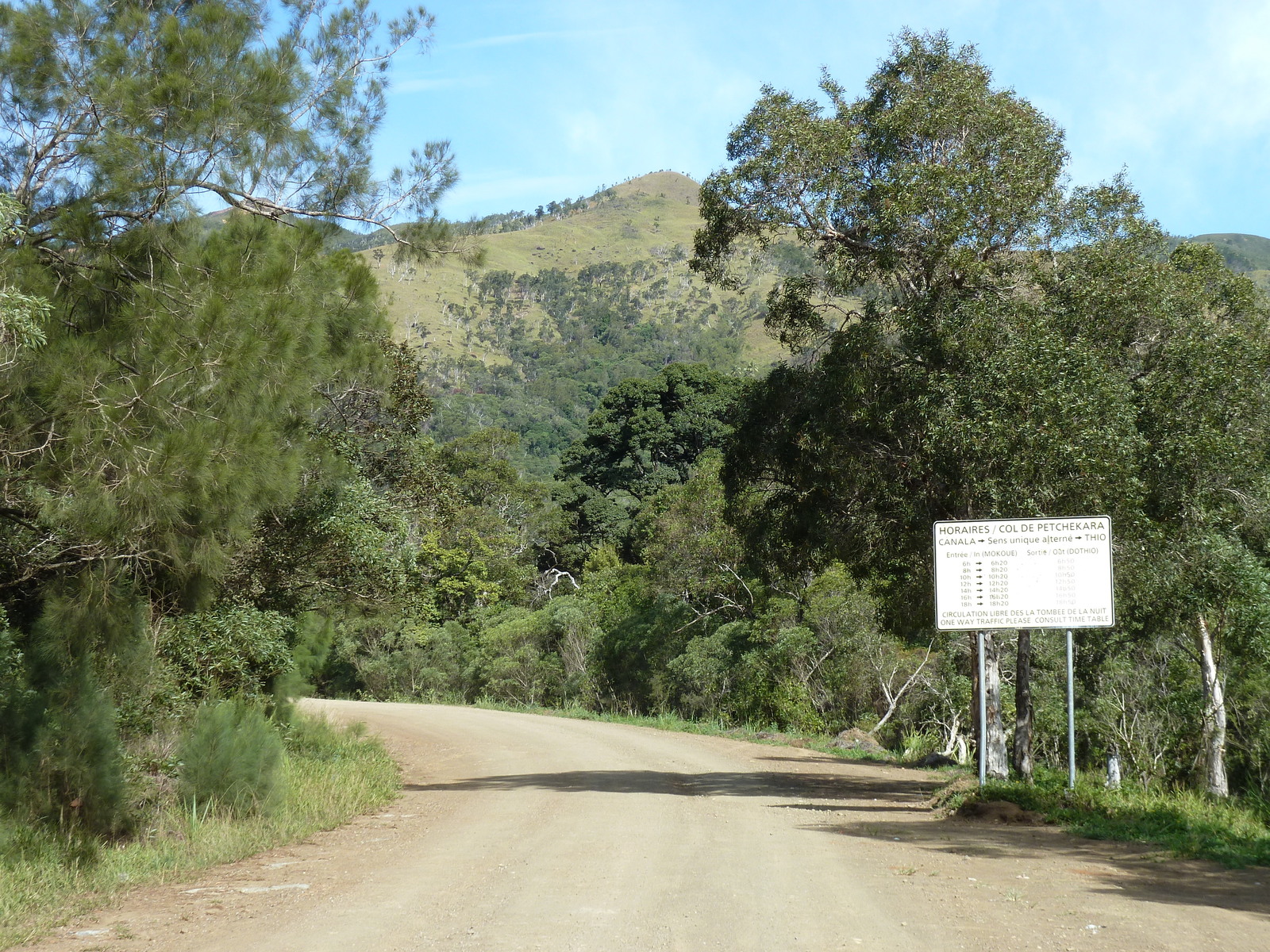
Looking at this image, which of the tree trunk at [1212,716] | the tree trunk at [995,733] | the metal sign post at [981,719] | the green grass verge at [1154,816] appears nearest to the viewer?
the green grass verge at [1154,816]

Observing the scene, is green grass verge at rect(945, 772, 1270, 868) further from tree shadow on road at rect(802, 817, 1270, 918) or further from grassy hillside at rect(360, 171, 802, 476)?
grassy hillside at rect(360, 171, 802, 476)

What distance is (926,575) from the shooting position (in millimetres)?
14680

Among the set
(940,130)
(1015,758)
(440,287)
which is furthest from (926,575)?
(440,287)

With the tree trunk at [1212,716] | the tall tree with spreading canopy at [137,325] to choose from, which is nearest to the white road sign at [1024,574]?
the tall tree with spreading canopy at [137,325]

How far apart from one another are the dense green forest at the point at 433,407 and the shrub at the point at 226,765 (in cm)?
4

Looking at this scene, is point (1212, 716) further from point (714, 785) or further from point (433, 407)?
point (433, 407)

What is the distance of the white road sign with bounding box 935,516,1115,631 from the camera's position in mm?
12070

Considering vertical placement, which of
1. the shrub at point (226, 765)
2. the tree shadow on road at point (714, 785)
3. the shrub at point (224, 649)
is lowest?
the tree shadow on road at point (714, 785)

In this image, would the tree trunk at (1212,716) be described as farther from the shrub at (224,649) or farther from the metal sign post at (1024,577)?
the shrub at (224,649)

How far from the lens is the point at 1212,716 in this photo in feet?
67.4

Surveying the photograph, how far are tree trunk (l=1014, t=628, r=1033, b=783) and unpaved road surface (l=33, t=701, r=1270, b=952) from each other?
1283mm

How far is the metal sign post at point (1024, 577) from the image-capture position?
39.6ft

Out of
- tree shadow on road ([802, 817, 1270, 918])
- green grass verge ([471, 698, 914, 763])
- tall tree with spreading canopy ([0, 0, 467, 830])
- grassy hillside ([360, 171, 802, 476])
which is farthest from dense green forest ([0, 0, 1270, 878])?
grassy hillside ([360, 171, 802, 476])

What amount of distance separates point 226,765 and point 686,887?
5566mm
